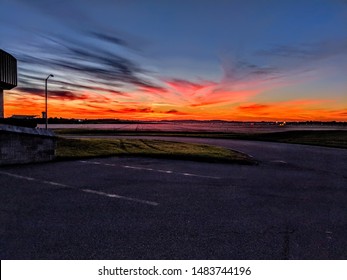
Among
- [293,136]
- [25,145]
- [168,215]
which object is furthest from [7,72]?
[293,136]

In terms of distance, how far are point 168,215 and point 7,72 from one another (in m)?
14.3

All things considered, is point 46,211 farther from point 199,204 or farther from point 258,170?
point 258,170

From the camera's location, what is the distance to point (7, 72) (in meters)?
15.0

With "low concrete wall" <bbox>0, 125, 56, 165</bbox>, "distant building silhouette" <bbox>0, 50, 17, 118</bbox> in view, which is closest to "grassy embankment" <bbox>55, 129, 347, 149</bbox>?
"distant building silhouette" <bbox>0, 50, 17, 118</bbox>

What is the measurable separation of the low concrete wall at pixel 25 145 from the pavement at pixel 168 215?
0.92 metres

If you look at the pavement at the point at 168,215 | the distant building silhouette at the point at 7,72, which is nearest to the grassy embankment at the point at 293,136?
the pavement at the point at 168,215

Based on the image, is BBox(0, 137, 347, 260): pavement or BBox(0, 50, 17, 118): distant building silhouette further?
BBox(0, 50, 17, 118): distant building silhouette

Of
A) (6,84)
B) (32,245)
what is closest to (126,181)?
(32,245)

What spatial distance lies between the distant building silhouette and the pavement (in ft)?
25.6

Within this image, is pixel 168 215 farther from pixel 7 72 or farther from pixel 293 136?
pixel 293 136

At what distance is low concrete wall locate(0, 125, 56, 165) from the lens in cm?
982

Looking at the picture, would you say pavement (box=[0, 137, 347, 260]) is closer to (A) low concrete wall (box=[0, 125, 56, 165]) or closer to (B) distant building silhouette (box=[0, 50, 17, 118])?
(A) low concrete wall (box=[0, 125, 56, 165])

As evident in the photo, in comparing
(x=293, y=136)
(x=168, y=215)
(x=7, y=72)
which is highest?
(x=7, y=72)

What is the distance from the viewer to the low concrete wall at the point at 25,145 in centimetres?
982
